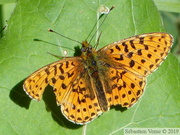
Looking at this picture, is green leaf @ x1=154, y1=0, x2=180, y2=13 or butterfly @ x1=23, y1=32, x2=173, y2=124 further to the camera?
green leaf @ x1=154, y1=0, x2=180, y2=13

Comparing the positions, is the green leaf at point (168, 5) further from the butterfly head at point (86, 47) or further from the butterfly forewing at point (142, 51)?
the butterfly head at point (86, 47)

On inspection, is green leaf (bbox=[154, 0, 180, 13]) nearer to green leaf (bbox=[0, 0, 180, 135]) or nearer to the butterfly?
green leaf (bbox=[0, 0, 180, 135])

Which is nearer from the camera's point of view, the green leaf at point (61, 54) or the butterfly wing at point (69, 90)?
the butterfly wing at point (69, 90)

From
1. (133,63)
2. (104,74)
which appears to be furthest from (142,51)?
(104,74)

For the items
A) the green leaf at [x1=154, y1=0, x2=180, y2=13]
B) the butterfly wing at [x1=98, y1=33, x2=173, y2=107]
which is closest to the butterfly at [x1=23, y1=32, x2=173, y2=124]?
the butterfly wing at [x1=98, y1=33, x2=173, y2=107]

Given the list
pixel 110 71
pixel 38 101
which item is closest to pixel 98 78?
pixel 110 71

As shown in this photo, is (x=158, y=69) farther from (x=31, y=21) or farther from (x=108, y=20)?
(x=31, y=21)

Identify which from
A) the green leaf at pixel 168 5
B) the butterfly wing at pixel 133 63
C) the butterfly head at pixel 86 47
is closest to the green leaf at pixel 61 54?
the butterfly head at pixel 86 47

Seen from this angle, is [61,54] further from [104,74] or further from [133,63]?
[133,63]
